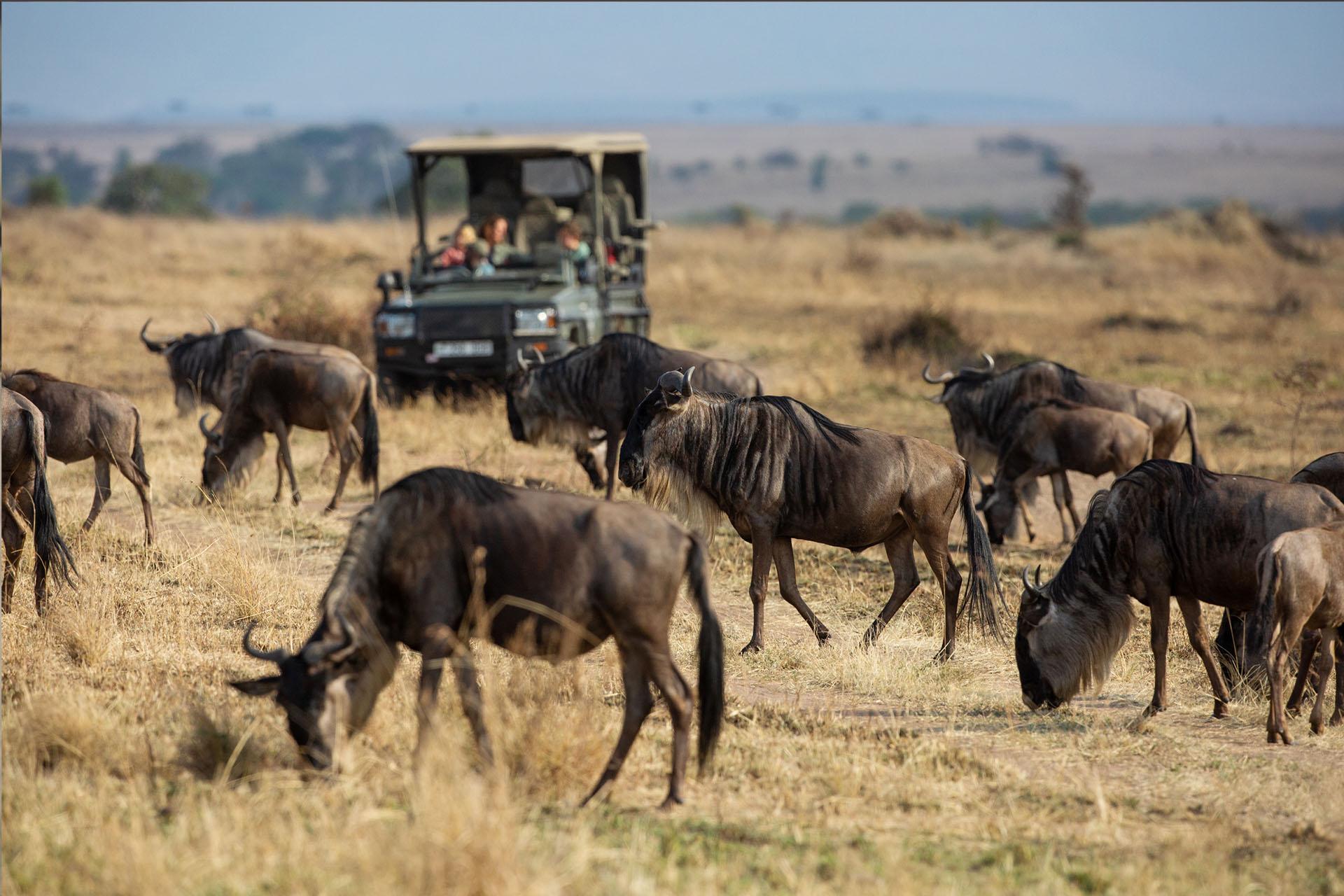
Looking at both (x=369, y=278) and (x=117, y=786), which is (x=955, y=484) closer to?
(x=117, y=786)

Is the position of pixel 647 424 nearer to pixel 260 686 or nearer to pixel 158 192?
pixel 260 686

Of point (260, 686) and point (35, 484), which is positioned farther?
point (35, 484)

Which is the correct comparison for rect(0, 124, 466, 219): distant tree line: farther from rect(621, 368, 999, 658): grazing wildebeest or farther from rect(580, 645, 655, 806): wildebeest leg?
rect(580, 645, 655, 806): wildebeest leg

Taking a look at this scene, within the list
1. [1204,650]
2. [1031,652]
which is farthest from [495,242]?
[1204,650]

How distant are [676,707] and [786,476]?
2.33m

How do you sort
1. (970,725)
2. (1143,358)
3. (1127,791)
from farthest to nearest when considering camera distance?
(1143,358) < (970,725) < (1127,791)

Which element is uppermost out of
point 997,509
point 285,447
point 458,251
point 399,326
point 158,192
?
point 158,192

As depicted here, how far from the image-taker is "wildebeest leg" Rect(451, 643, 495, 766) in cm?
428

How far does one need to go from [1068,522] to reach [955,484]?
4.48 metres

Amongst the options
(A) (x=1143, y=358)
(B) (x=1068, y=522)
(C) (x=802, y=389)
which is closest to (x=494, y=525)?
(B) (x=1068, y=522)

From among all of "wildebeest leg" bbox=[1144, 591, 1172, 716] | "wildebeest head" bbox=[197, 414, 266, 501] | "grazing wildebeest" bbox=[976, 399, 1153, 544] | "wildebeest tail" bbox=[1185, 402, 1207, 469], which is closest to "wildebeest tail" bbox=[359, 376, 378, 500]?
"wildebeest head" bbox=[197, 414, 266, 501]

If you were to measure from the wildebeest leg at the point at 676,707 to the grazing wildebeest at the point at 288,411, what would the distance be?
523 cm

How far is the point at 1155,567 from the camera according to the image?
5.75 metres

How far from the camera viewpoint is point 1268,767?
5188 mm
